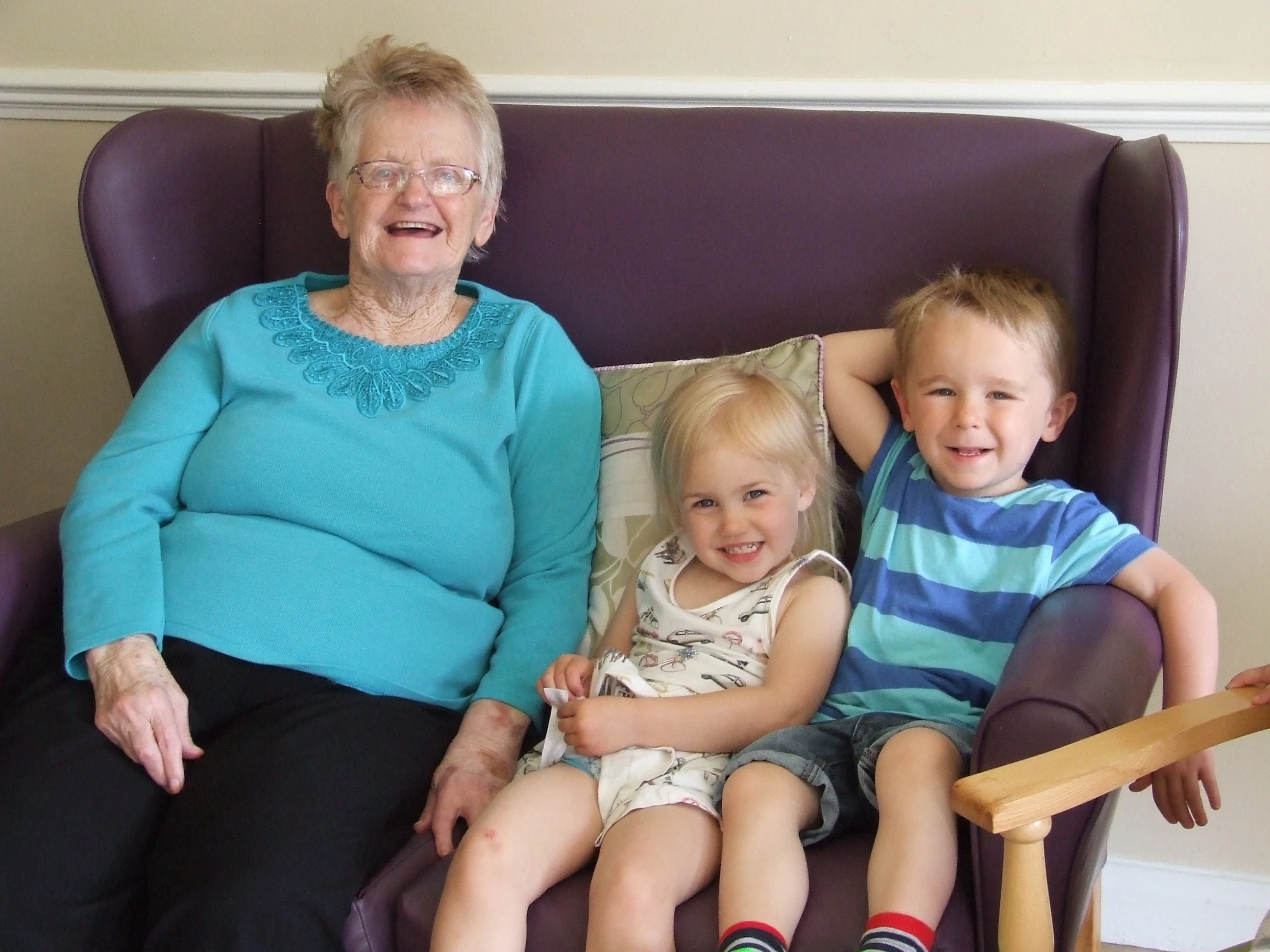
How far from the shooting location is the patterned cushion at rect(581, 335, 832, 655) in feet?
4.72

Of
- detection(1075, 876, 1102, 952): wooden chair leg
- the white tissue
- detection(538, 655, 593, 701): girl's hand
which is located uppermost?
detection(538, 655, 593, 701): girl's hand

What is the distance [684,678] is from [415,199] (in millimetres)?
700

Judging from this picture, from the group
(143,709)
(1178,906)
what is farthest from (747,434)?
→ (1178,906)

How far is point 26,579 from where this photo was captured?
4.42 ft

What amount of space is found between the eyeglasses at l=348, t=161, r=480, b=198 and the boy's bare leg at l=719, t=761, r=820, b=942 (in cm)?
84

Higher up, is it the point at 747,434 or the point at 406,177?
the point at 406,177

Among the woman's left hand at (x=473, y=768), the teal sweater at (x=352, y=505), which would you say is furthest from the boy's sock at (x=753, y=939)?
the teal sweater at (x=352, y=505)

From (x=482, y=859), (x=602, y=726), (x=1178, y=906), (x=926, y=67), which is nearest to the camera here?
(x=482, y=859)

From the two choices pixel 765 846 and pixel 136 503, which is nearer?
pixel 765 846

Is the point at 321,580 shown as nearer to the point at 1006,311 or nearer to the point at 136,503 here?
the point at 136,503

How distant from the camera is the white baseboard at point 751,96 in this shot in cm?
155

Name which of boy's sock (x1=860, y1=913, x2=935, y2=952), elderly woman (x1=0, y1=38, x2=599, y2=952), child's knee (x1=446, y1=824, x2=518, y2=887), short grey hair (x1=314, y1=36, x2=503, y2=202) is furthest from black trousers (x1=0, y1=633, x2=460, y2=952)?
short grey hair (x1=314, y1=36, x2=503, y2=202)

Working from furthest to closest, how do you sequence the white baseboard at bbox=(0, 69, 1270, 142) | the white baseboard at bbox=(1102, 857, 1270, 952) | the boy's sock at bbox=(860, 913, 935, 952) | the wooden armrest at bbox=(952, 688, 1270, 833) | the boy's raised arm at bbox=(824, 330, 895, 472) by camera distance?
1. the white baseboard at bbox=(1102, 857, 1270, 952)
2. the white baseboard at bbox=(0, 69, 1270, 142)
3. the boy's raised arm at bbox=(824, 330, 895, 472)
4. the boy's sock at bbox=(860, 913, 935, 952)
5. the wooden armrest at bbox=(952, 688, 1270, 833)

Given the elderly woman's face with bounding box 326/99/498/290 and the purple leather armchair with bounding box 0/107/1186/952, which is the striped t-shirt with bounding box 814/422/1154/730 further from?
the elderly woman's face with bounding box 326/99/498/290
